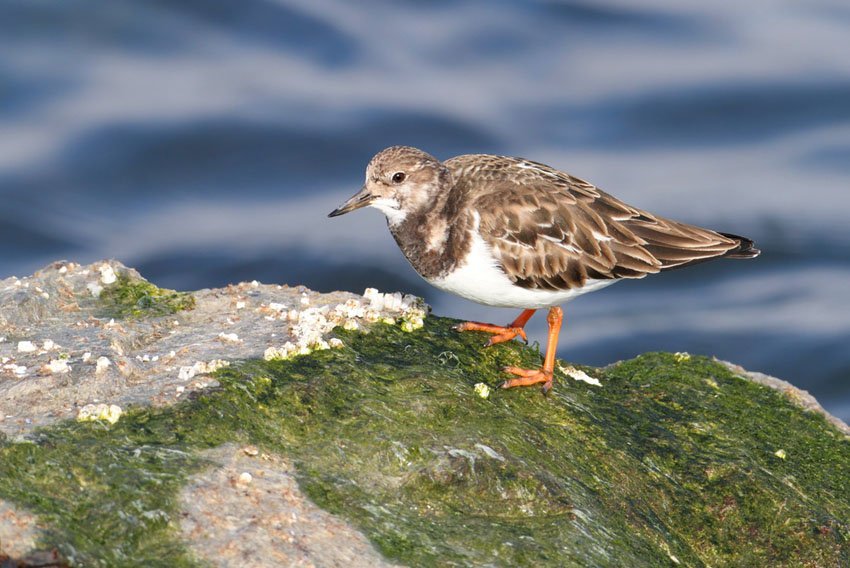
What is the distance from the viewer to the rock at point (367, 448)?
362 cm

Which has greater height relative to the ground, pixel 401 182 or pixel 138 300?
pixel 401 182

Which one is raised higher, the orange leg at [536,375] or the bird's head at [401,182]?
the bird's head at [401,182]

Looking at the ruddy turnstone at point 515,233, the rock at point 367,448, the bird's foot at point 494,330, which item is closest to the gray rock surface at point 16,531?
the rock at point 367,448

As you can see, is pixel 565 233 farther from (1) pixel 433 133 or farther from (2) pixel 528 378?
(1) pixel 433 133

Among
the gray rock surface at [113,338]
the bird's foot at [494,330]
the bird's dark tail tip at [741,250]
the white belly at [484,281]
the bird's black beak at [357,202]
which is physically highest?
the bird's dark tail tip at [741,250]

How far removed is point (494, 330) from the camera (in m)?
6.15

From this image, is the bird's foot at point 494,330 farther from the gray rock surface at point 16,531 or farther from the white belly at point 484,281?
the gray rock surface at point 16,531

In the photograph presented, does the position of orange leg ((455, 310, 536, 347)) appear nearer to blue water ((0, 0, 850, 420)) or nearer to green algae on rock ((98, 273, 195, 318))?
green algae on rock ((98, 273, 195, 318))

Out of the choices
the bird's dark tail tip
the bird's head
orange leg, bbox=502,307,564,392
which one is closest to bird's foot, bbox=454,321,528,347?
orange leg, bbox=502,307,564,392

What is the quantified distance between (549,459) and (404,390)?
0.72 metres

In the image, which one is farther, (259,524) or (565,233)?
(565,233)

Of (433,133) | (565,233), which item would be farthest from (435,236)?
(433,133)

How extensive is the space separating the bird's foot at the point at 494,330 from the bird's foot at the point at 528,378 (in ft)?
1.40

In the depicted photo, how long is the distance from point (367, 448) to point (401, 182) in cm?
241
